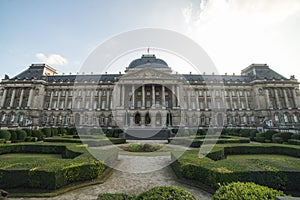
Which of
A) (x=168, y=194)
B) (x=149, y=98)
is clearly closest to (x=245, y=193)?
(x=168, y=194)

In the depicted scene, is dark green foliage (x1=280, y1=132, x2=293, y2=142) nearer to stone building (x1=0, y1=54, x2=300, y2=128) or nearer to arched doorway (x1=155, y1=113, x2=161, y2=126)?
stone building (x1=0, y1=54, x2=300, y2=128)

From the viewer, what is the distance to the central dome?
48000mm

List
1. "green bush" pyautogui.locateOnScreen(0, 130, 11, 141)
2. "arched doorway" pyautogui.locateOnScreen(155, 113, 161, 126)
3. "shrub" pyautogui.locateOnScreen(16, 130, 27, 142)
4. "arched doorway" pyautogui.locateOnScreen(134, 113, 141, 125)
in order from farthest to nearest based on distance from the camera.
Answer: "arched doorway" pyautogui.locateOnScreen(134, 113, 141, 125), "arched doorway" pyautogui.locateOnScreen(155, 113, 161, 126), "shrub" pyautogui.locateOnScreen(16, 130, 27, 142), "green bush" pyautogui.locateOnScreen(0, 130, 11, 141)

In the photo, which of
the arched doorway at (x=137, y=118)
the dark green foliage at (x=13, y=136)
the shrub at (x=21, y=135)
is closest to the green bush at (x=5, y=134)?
the dark green foliage at (x=13, y=136)

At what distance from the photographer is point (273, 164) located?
6535 mm

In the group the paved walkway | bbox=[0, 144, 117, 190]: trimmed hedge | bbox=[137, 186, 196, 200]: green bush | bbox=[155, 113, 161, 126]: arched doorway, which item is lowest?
the paved walkway

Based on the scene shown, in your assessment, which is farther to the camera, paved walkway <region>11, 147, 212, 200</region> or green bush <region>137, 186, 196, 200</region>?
paved walkway <region>11, 147, 212, 200</region>

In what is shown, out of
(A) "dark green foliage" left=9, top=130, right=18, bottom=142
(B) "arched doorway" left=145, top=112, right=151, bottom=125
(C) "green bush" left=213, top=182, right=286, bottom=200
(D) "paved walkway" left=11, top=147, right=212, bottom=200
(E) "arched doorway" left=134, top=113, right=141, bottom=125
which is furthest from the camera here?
(E) "arched doorway" left=134, top=113, right=141, bottom=125

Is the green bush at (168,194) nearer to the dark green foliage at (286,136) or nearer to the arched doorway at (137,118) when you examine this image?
the dark green foliage at (286,136)

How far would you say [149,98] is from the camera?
4909 cm

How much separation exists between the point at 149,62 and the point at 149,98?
1136 centimetres

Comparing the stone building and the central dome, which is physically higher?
the central dome

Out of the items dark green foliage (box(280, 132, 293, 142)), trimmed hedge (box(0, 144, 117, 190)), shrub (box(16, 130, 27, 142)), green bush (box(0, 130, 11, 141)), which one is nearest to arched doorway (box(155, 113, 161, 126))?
dark green foliage (box(280, 132, 293, 142))

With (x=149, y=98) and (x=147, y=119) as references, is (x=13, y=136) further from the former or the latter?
(x=149, y=98)
